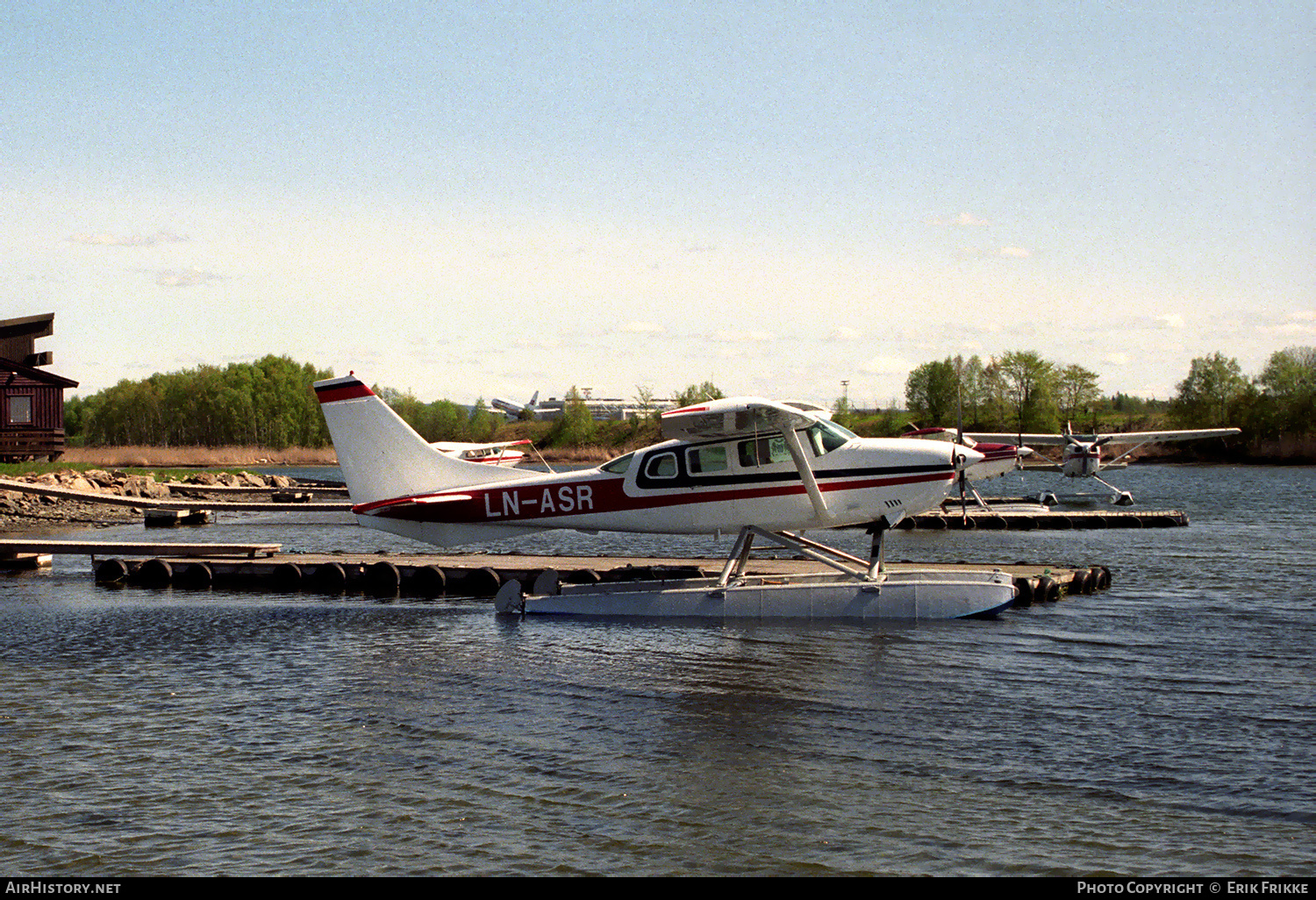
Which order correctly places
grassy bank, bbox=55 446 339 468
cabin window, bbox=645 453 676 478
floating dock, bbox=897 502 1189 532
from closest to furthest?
cabin window, bbox=645 453 676 478, floating dock, bbox=897 502 1189 532, grassy bank, bbox=55 446 339 468

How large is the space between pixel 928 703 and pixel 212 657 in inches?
342

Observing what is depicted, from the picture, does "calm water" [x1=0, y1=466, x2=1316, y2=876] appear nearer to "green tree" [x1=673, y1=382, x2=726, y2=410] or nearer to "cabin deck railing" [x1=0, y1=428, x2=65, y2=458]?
"cabin deck railing" [x1=0, y1=428, x2=65, y2=458]

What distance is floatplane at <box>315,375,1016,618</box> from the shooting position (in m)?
15.1

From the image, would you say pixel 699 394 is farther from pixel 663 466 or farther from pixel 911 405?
pixel 663 466

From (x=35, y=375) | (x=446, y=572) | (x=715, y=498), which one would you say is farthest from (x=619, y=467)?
(x=35, y=375)

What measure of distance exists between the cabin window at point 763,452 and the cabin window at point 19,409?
141 feet

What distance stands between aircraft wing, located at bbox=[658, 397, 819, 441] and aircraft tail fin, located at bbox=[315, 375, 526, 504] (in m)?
3.21

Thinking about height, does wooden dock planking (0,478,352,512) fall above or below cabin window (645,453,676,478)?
below

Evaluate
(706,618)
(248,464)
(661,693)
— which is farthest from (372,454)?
(248,464)

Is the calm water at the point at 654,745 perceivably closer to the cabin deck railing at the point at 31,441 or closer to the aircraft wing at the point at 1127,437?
the aircraft wing at the point at 1127,437

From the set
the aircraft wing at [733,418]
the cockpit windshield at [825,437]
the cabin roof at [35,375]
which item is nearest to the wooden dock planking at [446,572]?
the cockpit windshield at [825,437]

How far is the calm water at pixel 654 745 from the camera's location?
7.36 meters

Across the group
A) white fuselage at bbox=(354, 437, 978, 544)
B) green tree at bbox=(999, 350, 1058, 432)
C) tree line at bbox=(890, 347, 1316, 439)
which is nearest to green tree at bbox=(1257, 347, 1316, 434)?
tree line at bbox=(890, 347, 1316, 439)
